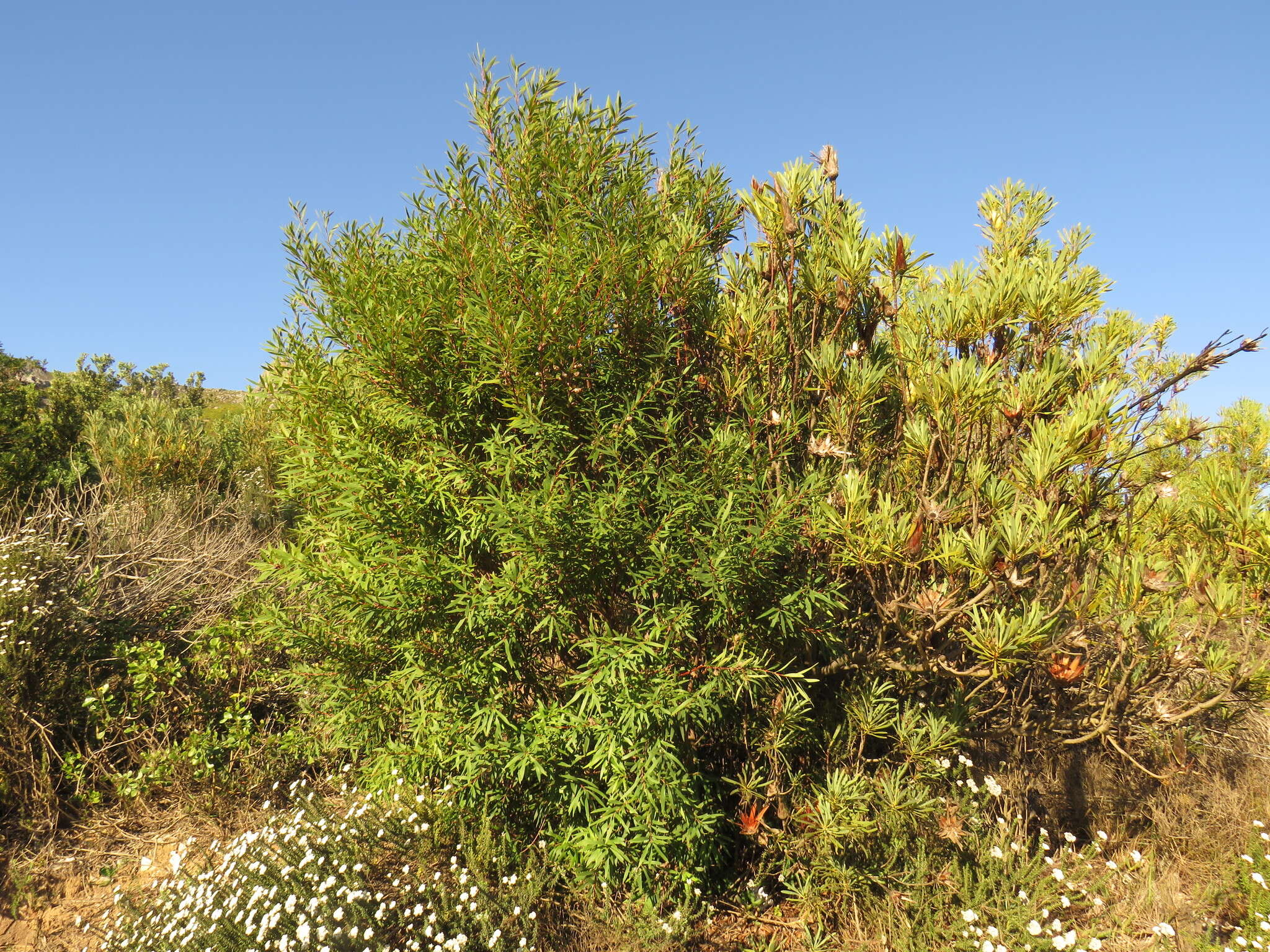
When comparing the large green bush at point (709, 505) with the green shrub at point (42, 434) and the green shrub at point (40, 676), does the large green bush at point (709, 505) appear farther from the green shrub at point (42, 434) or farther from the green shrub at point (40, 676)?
the green shrub at point (42, 434)

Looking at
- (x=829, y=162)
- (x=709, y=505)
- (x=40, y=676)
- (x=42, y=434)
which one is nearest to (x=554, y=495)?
(x=709, y=505)

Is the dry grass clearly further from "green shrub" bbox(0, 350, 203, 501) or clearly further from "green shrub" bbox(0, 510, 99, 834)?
"green shrub" bbox(0, 350, 203, 501)

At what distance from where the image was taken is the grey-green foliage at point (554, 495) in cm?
302

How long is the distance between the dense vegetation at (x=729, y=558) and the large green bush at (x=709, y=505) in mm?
22

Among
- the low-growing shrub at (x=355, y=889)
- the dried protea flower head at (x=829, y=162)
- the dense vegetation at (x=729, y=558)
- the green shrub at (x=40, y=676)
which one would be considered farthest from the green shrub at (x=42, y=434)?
the dried protea flower head at (x=829, y=162)

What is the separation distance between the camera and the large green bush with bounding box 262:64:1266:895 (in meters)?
2.94

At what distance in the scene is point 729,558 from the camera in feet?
9.51

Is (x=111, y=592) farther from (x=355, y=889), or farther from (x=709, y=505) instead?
(x=709, y=505)

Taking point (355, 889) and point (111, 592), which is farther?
point (111, 592)

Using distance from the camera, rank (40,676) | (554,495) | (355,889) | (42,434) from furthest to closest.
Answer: (42,434), (40,676), (355,889), (554,495)

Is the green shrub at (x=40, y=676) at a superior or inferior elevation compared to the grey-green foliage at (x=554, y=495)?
inferior

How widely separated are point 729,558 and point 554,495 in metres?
0.80

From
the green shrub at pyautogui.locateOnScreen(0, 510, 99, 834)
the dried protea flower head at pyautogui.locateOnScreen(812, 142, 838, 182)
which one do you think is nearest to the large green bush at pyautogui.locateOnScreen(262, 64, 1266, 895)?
the dried protea flower head at pyautogui.locateOnScreen(812, 142, 838, 182)

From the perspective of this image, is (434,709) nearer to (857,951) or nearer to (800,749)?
(800,749)
